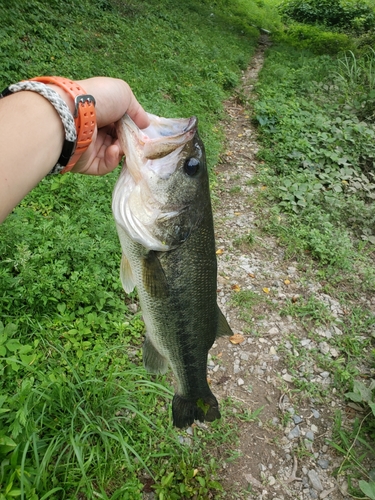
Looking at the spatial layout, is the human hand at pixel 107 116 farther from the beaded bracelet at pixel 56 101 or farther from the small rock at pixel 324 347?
the small rock at pixel 324 347

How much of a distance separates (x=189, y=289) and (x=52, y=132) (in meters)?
0.96

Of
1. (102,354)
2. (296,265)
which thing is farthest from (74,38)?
(102,354)

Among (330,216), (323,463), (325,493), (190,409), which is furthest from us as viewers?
(330,216)

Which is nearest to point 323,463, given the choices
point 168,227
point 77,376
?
point 77,376

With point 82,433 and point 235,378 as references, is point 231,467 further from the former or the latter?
point 82,433

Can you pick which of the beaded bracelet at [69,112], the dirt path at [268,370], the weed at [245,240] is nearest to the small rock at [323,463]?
the dirt path at [268,370]

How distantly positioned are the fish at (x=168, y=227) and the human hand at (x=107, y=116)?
0.07 m

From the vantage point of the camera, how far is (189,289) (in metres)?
1.92

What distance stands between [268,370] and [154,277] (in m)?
2.43

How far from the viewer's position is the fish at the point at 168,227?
5.78 feet

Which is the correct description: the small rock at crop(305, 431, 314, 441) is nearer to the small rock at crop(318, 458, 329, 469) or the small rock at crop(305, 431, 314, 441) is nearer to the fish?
the small rock at crop(318, 458, 329, 469)

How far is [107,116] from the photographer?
1814 mm

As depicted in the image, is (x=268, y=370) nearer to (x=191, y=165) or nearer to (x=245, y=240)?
(x=245, y=240)

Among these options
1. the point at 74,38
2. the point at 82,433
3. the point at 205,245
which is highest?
the point at 205,245
